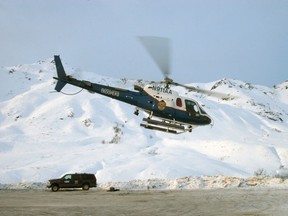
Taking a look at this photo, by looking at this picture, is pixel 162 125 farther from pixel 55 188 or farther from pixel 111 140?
pixel 111 140

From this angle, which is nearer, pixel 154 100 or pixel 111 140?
pixel 154 100

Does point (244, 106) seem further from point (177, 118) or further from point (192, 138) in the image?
point (177, 118)

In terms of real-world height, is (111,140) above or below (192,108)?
above

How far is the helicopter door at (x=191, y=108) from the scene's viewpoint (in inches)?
1152

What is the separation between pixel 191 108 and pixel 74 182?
12.2 meters

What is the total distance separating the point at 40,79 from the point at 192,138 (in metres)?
69.9

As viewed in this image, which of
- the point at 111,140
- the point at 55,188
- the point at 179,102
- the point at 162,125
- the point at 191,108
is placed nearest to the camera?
the point at 162,125

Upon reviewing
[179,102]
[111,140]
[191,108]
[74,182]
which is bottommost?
[74,182]

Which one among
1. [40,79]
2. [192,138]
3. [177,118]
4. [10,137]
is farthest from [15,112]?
[177,118]

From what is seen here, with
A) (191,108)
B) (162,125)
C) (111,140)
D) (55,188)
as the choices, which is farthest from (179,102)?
(111,140)

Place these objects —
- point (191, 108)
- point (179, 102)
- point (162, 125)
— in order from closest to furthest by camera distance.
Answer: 1. point (162, 125)
2. point (179, 102)
3. point (191, 108)

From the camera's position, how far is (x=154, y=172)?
52594mm

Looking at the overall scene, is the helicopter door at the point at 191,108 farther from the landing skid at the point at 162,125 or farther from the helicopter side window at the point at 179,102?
the landing skid at the point at 162,125

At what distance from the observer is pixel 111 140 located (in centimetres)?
7856
